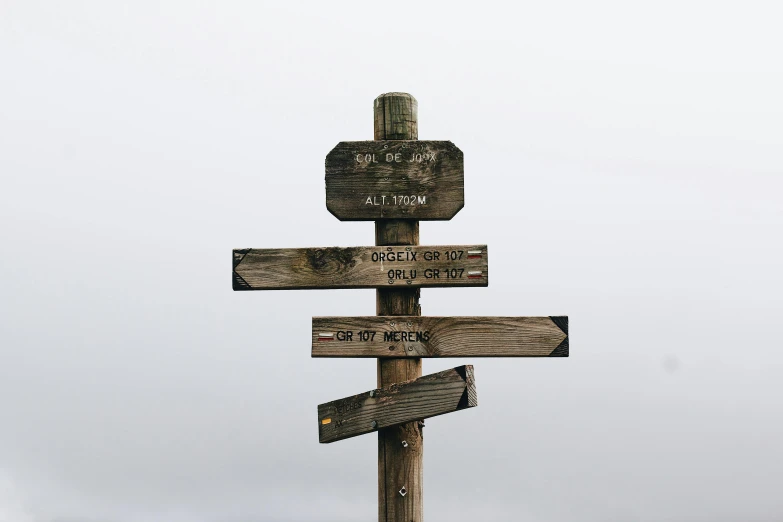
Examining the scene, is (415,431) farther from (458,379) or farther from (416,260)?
(416,260)

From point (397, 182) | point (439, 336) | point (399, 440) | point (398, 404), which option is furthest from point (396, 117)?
point (399, 440)

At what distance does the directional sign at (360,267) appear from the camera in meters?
7.04

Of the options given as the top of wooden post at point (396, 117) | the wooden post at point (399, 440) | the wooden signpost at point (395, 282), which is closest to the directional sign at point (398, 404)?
the wooden signpost at point (395, 282)

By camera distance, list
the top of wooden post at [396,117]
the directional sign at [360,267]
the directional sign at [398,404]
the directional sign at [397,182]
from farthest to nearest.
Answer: the top of wooden post at [396,117] → the directional sign at [397,182] → the directional sign at [360,267] → the directional sign at [398,404]

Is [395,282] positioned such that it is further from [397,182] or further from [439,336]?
[397,182]

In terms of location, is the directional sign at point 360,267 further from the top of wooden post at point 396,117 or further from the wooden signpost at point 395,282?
the top of wooden post at point 396,117

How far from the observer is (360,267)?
7102 millimetres

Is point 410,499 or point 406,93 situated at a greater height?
point 406,93

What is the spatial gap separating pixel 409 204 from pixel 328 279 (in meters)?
0.83

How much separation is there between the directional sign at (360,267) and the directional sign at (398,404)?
0.77 m

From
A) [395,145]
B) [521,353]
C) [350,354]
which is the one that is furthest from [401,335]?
[395,145]

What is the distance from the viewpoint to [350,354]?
7.08m

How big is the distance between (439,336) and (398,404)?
0.58m

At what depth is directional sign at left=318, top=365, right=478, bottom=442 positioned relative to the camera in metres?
6.59
